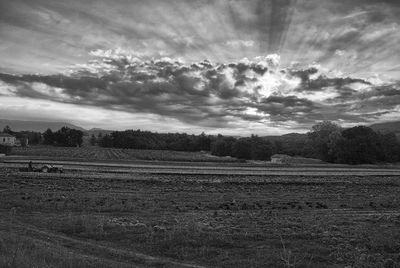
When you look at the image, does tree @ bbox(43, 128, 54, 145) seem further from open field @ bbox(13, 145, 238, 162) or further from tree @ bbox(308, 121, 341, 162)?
tree @ bbox(308, 121, 341, 162)

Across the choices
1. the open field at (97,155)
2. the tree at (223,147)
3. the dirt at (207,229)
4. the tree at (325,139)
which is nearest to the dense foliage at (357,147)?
the tree at (325,139)

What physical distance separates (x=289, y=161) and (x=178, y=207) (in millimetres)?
82234

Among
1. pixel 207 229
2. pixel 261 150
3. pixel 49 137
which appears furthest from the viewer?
pixel 49 137

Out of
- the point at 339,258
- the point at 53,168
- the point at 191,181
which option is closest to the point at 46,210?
the point at 339,258

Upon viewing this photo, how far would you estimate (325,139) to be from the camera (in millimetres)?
112438

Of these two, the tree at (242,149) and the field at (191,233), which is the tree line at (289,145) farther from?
the field at (191,233)

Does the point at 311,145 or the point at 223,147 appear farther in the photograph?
the point at 223,147

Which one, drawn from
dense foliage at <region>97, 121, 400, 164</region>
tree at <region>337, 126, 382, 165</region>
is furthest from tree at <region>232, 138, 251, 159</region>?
tree at <region>337, 126, 382, 165</region>

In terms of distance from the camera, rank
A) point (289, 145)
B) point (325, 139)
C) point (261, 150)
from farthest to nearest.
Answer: point (289, 145) < point (261, 150) < point (325, 139)

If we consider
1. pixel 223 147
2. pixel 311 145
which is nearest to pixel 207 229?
pixel 311 145

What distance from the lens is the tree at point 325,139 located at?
10642cm

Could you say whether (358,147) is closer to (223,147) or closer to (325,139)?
(325,139)

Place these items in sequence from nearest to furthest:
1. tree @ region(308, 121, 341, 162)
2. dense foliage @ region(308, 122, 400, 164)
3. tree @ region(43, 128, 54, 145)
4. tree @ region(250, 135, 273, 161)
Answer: dense foliage @ region(308, 122, 400, 164), tree @ region(308, 121, 341, 162), tree @ region(250, 135, 273, 161), tree @ region(43, 128, 54, 145)

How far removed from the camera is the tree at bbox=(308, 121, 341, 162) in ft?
349
